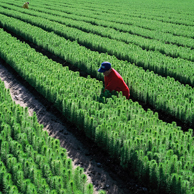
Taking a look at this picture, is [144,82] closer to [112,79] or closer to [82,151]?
[112,79]

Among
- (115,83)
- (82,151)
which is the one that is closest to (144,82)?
(115,83)

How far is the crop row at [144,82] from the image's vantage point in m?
6.04

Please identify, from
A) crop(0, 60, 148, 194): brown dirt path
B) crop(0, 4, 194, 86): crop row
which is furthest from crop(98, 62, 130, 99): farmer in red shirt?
crop(0, 4, 194, 86): crop row

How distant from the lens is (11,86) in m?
8.52

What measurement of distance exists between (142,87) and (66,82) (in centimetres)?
218

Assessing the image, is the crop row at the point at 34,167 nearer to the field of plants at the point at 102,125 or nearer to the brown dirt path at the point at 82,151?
the field of plants at the point at 102,125

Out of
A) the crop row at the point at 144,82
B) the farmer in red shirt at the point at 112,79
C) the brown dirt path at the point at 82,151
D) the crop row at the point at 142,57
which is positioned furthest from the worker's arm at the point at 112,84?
the crop row at the point at 142,57

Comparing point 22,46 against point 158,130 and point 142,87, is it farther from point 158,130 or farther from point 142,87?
point 158,130

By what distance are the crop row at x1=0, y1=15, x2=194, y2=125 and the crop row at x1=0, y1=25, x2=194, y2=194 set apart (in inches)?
36.9

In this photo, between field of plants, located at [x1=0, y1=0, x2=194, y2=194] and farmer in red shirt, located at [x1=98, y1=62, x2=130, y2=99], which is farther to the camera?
farmer in red shirt, located at [x1=98, y1=62, x2=130, y2=99]

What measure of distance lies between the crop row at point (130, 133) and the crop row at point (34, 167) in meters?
0.99

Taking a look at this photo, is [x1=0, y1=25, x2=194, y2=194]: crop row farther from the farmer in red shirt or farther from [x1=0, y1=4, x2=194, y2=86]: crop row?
[x1=0, y1=4, x2=194, y2=86]: crop row

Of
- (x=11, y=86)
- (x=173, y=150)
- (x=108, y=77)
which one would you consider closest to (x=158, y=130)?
(x=173, y=150)

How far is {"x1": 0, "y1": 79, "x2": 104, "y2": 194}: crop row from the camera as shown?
3111 millimetres
